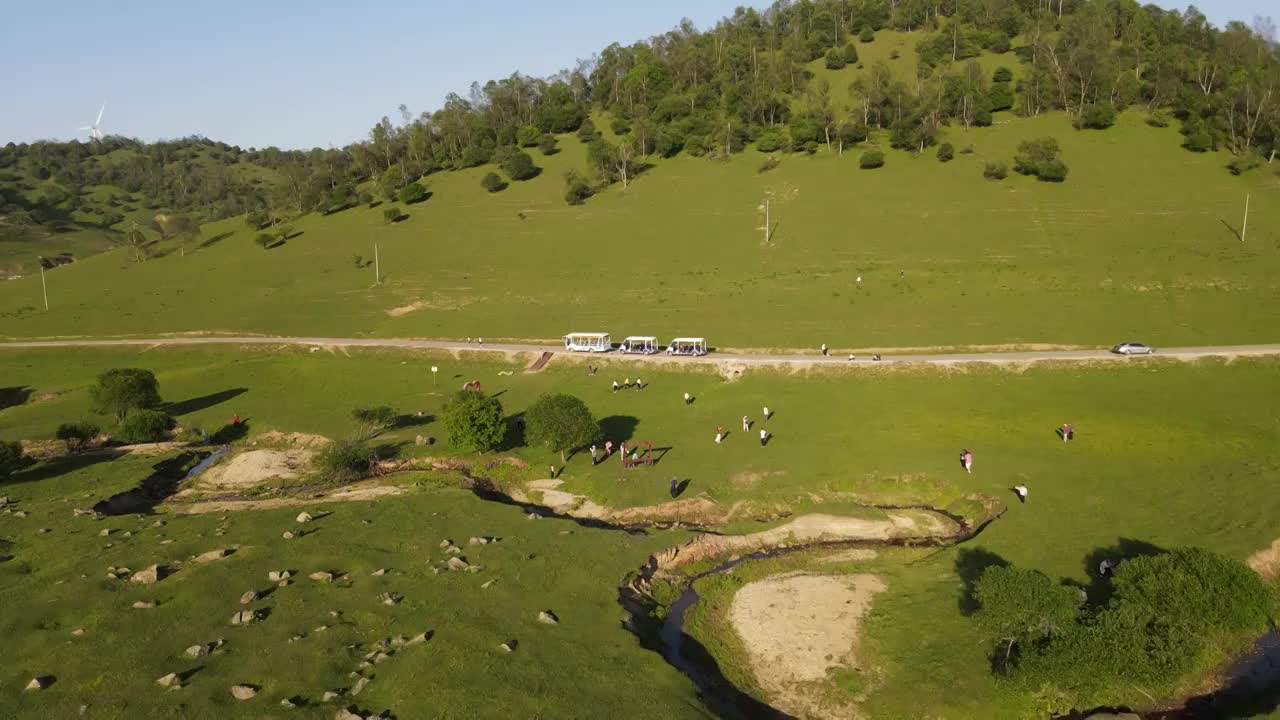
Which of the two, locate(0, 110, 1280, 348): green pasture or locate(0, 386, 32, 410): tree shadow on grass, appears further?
locate(0, 110, 1280, 348): green pasture

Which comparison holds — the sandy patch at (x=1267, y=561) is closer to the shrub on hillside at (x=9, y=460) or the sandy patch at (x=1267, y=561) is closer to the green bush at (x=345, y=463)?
the green bush at (x=345, y=463)

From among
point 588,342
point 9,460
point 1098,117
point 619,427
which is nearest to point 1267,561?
point 619,427

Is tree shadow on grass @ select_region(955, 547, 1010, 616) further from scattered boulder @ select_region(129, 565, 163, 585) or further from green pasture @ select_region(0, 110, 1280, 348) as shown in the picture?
green pasture @ select_region(0, 110, 1280, 348)

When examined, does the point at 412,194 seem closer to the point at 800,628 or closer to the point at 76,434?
the point at 76,434

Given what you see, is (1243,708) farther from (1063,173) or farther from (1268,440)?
(1063,173)

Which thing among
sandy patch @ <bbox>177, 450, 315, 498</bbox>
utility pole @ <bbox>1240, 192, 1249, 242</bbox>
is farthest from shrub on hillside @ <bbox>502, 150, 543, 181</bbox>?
utility pole @ <bbox>1240, 192, 1249, 242</bbox>
